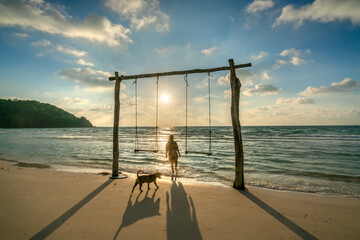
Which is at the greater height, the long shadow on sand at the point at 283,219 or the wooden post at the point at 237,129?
the wooden post at the point at 237,129

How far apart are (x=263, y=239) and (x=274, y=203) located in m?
2.14

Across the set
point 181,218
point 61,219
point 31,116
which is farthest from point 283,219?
point 31,116

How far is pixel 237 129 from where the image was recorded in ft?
20.5

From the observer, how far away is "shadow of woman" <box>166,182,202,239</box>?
3.34 metres

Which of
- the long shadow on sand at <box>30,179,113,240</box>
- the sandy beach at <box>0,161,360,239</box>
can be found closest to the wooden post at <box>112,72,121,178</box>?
the sandy beach at <box>0,161,360,239</box>

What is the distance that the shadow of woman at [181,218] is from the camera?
334 cm

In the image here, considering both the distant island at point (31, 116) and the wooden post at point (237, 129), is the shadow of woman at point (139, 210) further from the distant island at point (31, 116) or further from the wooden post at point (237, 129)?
the distant island at point (31, 116)

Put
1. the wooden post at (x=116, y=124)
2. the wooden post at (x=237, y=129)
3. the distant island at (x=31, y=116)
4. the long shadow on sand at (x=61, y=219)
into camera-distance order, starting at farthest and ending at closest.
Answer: the distant island at (x=31, y=116) → the wooden post at (x=116, y=124) → the wooden post at (x=237, y=129) → the long shadow on sand at (x=61, y=219)

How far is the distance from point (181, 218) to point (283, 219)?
2342mm

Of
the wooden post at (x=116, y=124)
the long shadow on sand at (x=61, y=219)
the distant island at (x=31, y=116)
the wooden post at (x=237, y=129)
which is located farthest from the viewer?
the distant island at (x=31, y=116)

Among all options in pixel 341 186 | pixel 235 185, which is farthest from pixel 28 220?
pixel 341 186

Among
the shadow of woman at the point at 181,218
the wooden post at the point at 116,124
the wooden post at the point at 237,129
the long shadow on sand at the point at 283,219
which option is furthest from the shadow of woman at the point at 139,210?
the wooden post at the point at 116,124

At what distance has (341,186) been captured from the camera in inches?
277

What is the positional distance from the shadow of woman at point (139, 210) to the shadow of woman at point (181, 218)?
35 cm
